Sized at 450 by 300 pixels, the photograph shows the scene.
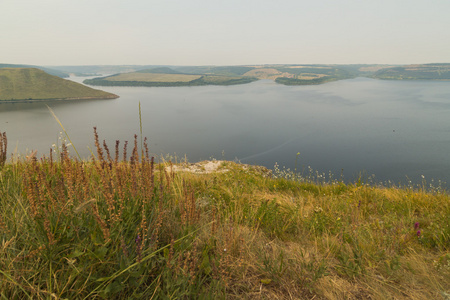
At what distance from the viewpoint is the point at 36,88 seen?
113 meters

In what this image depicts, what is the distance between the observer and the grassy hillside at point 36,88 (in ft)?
349

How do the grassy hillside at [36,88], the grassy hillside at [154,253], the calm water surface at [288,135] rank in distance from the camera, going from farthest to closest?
the grassy hillside at [36,88] < the calm water surface at [288,135] < the grassy hillside at [154,253]

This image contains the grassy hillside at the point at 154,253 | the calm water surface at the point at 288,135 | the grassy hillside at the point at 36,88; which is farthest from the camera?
the grassy hillside at the point at 36,88

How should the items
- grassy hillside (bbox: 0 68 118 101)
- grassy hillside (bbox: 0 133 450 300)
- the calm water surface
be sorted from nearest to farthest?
grassy hillside (bbox: 0 133 450 300)
the calm water surface
grassy hillside (bbox: 0 68 118 101)

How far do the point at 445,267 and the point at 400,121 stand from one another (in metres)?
75.8

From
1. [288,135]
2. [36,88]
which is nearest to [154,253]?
[288,135]

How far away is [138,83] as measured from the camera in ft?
653

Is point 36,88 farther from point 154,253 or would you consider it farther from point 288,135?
point 154,253

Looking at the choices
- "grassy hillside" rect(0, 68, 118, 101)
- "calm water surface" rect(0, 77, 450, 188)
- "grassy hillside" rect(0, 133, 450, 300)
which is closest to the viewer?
"grassy hillside" rect(0, 133, 450, 300)

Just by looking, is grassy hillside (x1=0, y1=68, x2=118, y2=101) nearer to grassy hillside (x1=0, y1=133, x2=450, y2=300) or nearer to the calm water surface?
the calm water surface

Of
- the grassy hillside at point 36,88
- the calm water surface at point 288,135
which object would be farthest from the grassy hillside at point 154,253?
the grassy hillside at point 36,88

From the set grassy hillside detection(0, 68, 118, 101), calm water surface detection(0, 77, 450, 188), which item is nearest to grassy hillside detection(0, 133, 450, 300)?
calm water surface detection(0, 77, 450, 188)

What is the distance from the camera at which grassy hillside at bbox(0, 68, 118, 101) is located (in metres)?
106

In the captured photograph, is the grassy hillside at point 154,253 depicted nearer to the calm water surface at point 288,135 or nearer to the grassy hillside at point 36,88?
the calm water surface at point 288,135
